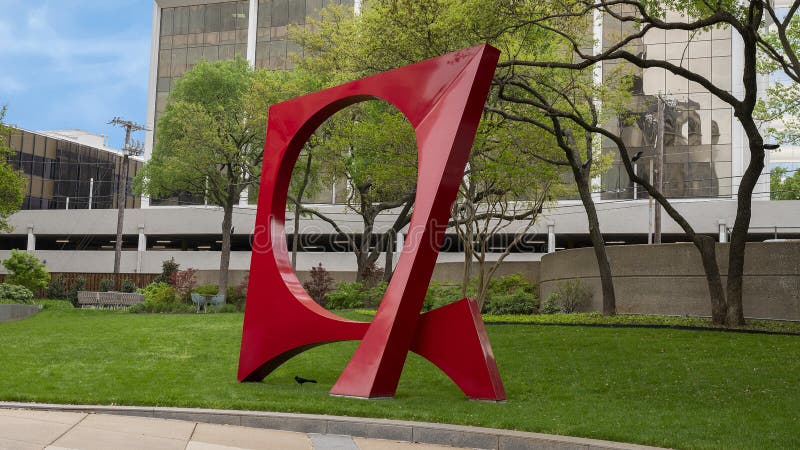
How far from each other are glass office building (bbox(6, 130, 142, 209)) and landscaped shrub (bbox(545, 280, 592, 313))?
43.4 metres

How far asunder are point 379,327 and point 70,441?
383 centimetres

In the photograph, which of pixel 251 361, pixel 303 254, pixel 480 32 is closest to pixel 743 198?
pixel 480 32

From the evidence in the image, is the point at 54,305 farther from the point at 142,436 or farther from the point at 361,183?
the point at 142,436

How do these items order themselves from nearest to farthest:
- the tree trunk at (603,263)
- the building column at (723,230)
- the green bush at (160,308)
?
the tree trunk at (603,263) → the green bush at (160,308) → the building column at (723,230)

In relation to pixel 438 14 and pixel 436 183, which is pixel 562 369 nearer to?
pixel 436 183

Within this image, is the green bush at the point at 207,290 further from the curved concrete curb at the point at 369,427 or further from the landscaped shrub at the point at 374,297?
the curved concrete curb at the point at 369,427

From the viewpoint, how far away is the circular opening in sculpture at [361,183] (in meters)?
22.1

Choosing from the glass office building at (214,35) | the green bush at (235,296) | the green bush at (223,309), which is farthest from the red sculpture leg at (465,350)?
the glass office building at (214,35)

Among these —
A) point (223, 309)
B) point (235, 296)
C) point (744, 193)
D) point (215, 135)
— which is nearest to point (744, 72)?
point (744, 193)

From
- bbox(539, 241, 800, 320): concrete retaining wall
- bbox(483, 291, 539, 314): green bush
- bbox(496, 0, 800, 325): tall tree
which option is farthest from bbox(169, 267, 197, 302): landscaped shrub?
bbox(496, 0, 800, 325): tall tree

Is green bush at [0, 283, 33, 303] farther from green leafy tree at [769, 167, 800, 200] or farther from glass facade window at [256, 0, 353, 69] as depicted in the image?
green leafy tree at [769, 167, 800, 200]

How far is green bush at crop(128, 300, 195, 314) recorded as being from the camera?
92.9ft

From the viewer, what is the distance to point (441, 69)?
998cm

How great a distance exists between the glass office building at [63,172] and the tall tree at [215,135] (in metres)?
26.2
